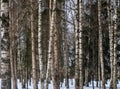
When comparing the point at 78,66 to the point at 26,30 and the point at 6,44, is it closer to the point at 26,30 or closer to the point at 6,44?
the point at 6,44

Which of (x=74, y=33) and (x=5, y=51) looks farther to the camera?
(x=74, y=33)

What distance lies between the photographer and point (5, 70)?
948 centimetres

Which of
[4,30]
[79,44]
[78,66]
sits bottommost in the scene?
[78,66]

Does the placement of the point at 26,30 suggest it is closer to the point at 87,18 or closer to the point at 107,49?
the point at 87,18

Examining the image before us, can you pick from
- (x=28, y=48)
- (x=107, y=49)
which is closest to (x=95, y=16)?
(x=107, y=49)

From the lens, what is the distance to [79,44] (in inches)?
573

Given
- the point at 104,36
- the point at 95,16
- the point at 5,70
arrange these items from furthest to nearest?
the point at 104,36 → the point at 95,16 → the point at 5,70

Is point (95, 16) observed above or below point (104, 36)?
above

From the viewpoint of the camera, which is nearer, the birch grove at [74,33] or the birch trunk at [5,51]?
the birch trunk at [5,51]

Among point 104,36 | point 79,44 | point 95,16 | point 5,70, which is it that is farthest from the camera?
point 104,36

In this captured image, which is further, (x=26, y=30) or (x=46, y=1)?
(x=26, y=30)

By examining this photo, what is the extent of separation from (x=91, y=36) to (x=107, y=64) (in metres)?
3.10

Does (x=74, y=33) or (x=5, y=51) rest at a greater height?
(x=5, y=51)

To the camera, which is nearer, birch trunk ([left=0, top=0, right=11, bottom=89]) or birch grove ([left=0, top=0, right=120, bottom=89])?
birch trunk ([left=0, top=0, right=11, bottom=89])
